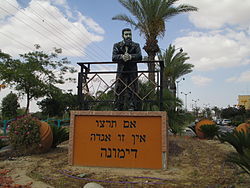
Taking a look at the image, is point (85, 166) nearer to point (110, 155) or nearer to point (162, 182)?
point (110, 155)

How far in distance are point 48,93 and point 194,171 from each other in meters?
19.2

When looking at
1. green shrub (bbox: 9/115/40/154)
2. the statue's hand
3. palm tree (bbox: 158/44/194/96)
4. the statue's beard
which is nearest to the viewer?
the statue's hand

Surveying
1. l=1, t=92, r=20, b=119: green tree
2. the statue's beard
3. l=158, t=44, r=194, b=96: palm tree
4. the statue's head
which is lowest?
l=1, t=92, r=20, b=119: green tree

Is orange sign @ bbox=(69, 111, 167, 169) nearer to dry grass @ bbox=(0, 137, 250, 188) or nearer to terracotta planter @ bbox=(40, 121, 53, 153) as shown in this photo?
dry grass @ bbox=(0, 137, 250, 188)

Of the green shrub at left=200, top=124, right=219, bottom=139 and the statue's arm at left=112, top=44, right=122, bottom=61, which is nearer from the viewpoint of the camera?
the statue's arm at left=112, top=44, right=122, bottom=61

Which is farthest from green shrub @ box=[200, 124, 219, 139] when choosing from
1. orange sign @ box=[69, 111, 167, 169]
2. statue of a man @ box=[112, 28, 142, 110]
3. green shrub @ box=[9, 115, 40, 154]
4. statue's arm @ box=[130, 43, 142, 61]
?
green shrub @ box=[9, 115, 40, 154]

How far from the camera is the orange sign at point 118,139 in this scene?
5.09 metres

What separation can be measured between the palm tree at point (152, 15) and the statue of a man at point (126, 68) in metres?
9.24

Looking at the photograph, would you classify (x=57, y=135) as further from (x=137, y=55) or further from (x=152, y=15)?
(x=152, y=15)

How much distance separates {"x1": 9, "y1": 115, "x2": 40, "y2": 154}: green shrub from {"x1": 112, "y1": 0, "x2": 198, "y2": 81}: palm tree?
10.3 m

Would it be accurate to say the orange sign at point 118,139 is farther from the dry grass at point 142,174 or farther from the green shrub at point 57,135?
the green shrub at point 57,135

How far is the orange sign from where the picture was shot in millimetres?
5094

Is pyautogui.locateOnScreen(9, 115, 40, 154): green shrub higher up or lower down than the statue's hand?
lower down

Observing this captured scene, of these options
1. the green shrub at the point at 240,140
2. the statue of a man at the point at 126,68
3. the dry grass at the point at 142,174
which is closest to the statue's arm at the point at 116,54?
the statue of a man at the point at 126,68
